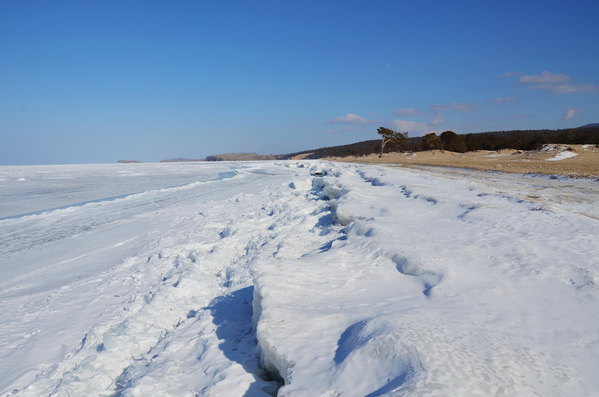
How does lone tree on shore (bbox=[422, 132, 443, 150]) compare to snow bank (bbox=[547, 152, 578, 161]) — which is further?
lone tree on shore (bbox=[422, 132, 443, 150])

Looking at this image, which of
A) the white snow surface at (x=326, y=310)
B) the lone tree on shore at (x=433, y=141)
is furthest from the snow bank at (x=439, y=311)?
the lone tree on shore at (x=433, y=141)

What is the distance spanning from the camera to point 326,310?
9.85 feet

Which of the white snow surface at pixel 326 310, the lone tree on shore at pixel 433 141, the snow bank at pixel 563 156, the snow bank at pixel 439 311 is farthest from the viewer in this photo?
the lone tree on shore at pixel 433 141

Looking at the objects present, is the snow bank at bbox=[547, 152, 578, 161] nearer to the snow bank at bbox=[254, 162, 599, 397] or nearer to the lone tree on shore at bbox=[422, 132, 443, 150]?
the lone tree on shore at bbox=[422, 132, 443, 150]

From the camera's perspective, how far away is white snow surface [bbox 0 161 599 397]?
7.20ft

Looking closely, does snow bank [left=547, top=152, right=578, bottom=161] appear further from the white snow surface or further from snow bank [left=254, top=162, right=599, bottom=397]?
snow bank [left=254, top=162, right=599, bottom=397]

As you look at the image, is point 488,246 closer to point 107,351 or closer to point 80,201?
point 107,351

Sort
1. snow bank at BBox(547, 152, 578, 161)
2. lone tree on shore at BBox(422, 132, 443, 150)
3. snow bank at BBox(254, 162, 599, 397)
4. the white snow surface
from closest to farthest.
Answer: snow bank at BBox(254, 162, 599, 397) → the white snow surface → snow bank at BBox(547, 152, 578, 161) → lone tree on shore at BBox(422, 132, 443, 150)

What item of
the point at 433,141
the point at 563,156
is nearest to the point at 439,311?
the point at 563,156

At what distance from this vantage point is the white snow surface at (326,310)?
2195 mm

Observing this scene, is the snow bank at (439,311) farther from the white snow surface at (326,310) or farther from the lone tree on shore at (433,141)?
the lone tree on shore at (433,141)

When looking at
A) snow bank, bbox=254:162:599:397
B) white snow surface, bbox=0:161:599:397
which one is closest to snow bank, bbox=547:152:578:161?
white snow surface, bbox=0:161:599:397

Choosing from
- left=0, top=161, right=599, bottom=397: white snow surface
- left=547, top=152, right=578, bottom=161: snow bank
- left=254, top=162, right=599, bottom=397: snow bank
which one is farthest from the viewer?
left=547, top=152, right=578, bottom=161: snow bank

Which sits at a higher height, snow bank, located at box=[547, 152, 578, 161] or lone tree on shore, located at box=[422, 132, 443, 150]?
lone tree on shore, located at box=[422, 132, 443, 150]
